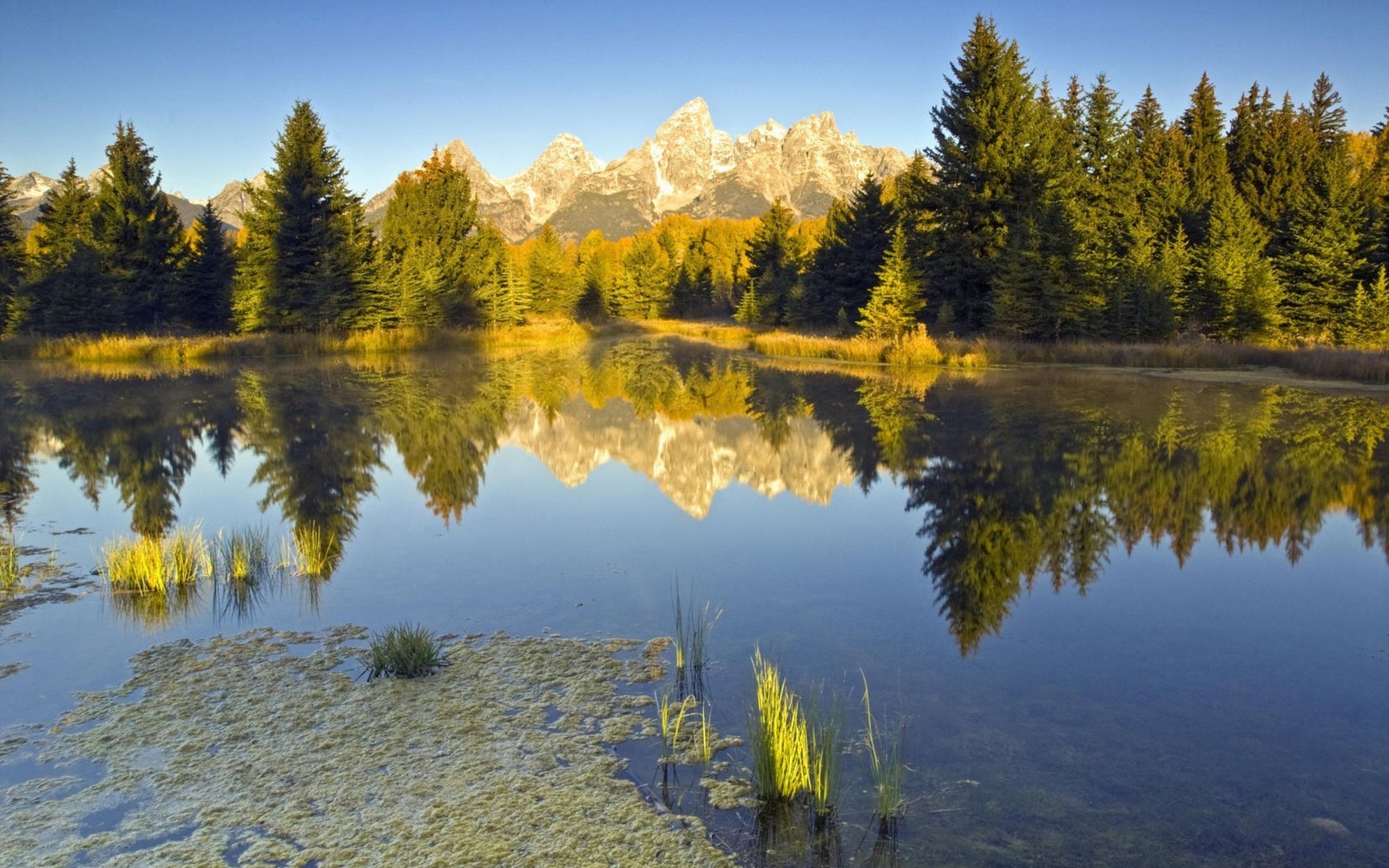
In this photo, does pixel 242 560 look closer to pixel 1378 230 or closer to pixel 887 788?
pixel 887 788

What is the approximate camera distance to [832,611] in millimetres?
6812

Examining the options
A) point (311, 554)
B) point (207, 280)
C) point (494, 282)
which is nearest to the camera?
point (311, 554)

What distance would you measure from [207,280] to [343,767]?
4244cm

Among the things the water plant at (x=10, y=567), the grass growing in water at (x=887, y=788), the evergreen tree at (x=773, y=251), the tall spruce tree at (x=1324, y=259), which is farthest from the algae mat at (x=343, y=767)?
the evergreen tree at (x=773, y=251)

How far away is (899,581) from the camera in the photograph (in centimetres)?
760

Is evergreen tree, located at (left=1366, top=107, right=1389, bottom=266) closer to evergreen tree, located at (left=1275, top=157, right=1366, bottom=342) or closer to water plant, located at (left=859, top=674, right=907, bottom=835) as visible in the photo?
evergreen tree, located at (left=1275, top=157, right=1366, bottom=342)

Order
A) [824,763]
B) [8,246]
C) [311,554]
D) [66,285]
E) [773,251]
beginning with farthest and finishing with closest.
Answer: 1. [773,251]
2. [8,246]
3. [66,285]
4. [311,554]
5. [824,763]

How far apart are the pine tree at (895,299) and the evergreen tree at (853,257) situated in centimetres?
752

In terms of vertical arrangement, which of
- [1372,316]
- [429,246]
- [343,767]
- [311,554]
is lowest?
[343,767]

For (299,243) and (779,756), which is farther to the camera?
(299,243)

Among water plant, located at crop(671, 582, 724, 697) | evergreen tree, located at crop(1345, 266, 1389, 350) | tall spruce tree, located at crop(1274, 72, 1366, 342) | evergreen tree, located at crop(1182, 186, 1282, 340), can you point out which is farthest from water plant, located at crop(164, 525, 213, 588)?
tall spruce tree, located at crop(1274, 72, 1366, 342)

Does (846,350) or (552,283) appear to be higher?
(552,283)

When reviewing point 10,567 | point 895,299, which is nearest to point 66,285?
point 895,299

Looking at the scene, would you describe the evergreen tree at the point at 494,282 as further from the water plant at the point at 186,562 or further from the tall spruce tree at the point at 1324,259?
the water plant at the point at 186,562
